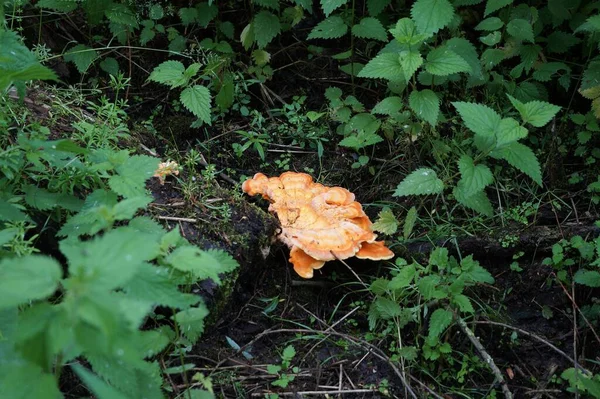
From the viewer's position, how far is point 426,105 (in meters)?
4.41

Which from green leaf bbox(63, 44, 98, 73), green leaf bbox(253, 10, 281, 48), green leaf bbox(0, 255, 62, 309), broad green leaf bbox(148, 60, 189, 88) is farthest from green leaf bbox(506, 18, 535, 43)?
green leaf bbox(0, 255, 62, 309)

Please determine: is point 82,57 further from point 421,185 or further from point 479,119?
point 479,119

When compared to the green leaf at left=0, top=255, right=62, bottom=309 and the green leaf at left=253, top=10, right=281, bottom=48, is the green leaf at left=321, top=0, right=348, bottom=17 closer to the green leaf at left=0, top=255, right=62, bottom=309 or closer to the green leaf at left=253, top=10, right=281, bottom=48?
the green leaf at left=253, top=10, right=281, bottom=48

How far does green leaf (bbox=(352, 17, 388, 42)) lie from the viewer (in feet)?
16.0

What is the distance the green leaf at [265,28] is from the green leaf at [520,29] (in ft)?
5.94

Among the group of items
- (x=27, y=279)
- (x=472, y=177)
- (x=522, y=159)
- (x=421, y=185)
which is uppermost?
(x=27, y=279)

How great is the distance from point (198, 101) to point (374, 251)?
1699 mm

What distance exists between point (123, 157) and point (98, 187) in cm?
48

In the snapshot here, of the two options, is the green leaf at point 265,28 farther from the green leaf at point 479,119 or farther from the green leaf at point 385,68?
the green leaf at point 479,119

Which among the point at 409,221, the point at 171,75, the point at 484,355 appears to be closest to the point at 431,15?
the point at 409,221

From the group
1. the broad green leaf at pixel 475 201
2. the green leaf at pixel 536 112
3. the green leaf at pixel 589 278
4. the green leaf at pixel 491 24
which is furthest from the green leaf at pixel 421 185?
the green leaf at pixel 491 24

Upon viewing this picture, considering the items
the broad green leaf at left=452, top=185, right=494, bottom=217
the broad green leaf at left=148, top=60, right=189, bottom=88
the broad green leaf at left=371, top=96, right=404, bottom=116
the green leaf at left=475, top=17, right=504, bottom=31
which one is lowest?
the broad green leaf at left=452, top=185, right=494, bottom=217

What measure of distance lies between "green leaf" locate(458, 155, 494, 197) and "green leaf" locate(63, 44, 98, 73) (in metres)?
2.97

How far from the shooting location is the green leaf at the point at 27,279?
1.98 m
